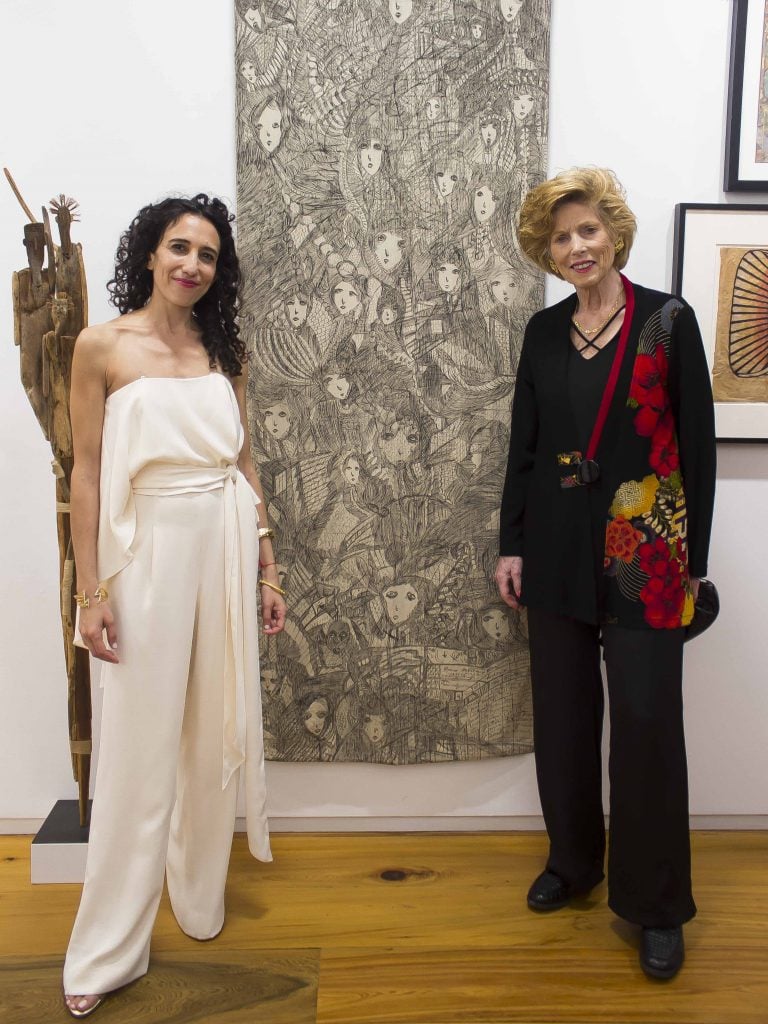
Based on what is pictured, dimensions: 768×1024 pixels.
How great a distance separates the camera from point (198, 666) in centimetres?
185

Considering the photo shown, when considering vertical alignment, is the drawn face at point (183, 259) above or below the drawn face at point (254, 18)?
below

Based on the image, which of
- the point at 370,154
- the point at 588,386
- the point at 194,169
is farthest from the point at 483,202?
the point at 194,169

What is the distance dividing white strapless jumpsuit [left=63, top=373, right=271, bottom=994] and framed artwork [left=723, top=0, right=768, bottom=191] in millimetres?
1507

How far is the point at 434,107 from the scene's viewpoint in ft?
7.22

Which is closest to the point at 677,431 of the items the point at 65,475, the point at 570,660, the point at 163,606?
the point at 570,660

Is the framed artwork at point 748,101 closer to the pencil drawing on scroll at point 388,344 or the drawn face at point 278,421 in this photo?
the pencil drawing on scroll at point 388,344

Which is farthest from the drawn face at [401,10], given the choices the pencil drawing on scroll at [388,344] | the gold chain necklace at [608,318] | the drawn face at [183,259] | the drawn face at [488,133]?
the gold chain necklace at [608,318]

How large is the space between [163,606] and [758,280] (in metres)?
1.77

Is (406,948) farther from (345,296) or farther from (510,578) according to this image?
(345,296)

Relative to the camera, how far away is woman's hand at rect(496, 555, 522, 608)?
83.0 inches

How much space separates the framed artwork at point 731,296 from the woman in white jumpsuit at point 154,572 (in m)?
1.25

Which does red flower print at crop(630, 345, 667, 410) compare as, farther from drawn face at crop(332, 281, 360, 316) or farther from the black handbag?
drawn face at crop(332, 281, 360, 316)

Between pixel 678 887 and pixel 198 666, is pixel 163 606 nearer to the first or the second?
pixel 198 666

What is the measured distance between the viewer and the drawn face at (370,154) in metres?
2.20
